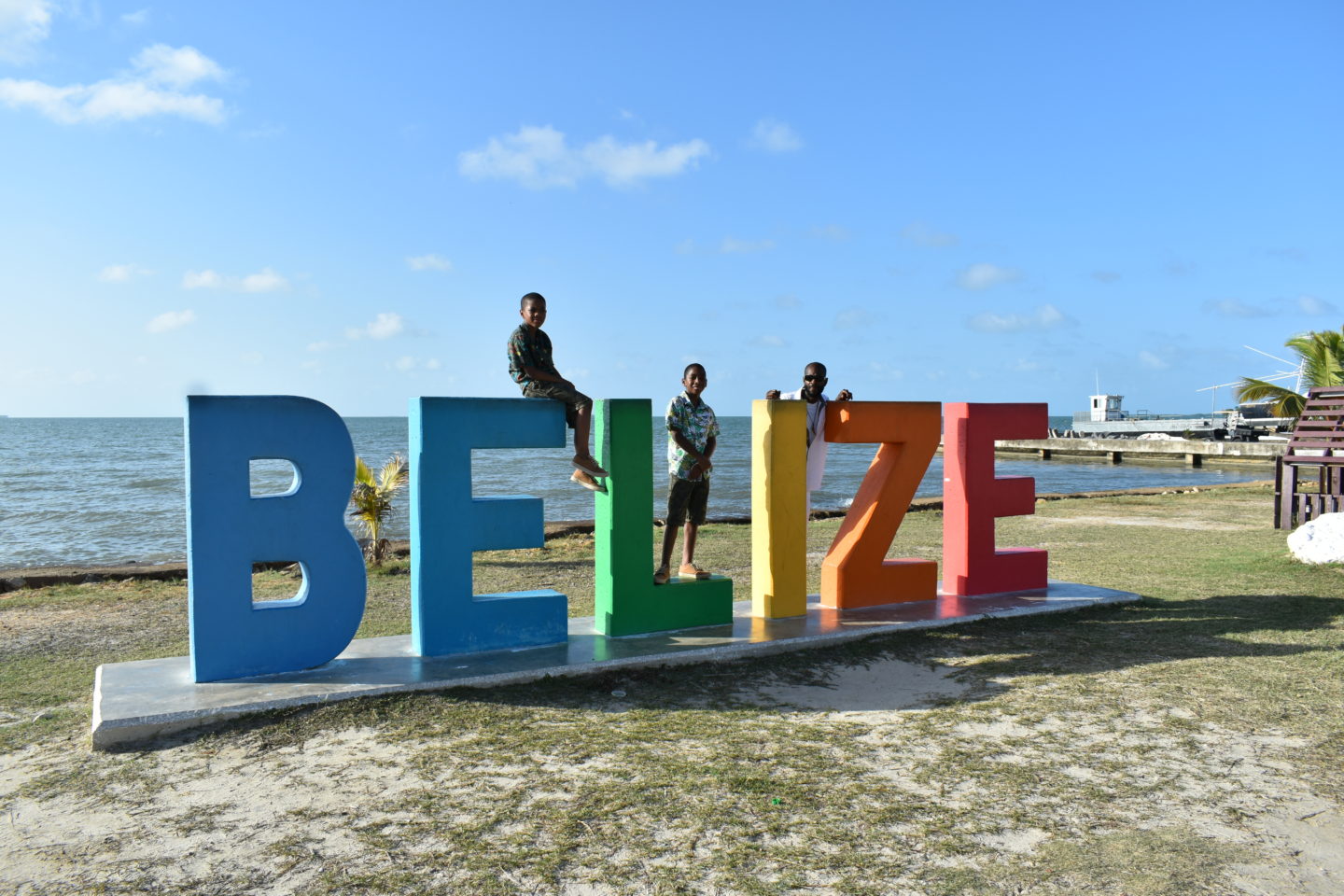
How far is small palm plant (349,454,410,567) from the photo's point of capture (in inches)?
482

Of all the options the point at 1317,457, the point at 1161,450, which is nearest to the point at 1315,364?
the point at 1317,457

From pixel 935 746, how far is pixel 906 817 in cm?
95

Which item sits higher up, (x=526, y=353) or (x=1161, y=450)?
(x=526, y=353)

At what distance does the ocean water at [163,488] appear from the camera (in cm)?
1894

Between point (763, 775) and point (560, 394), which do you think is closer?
point (763, 775)

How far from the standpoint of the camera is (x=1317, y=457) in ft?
41.3

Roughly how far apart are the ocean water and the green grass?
2239mm

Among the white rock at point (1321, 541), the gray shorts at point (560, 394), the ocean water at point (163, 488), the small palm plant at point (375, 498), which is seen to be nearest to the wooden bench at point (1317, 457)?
the white rock at point (1321, 541)

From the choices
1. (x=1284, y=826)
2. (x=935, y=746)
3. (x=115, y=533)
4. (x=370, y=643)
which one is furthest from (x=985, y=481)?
(x=115, y=533)

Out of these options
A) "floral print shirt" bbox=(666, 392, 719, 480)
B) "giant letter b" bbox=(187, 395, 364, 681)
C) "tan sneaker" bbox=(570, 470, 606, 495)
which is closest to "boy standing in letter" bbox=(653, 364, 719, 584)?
"floral print shirt" bbox=(666, 392, 719, 480)

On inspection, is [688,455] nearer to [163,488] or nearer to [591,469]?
[591,469]

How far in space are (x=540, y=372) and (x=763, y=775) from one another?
10.9ft

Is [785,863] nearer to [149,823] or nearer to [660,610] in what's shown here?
[149,823]

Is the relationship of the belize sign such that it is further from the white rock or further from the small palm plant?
the small palm plant
